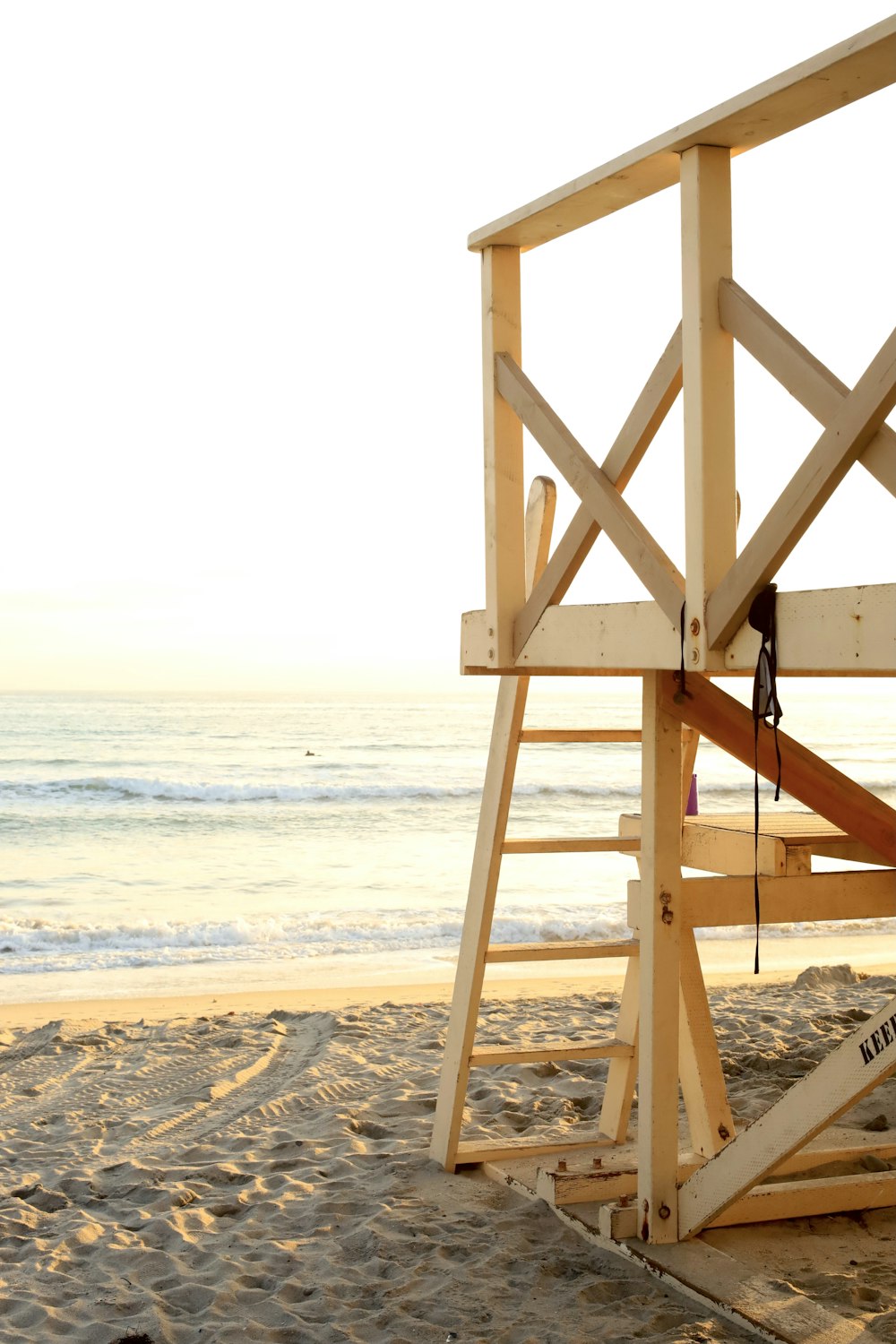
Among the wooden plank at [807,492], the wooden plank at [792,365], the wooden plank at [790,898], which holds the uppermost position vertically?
the wooden plank at [792,365]

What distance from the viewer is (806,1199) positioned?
408cm

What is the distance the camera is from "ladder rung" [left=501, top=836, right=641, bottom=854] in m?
4.61

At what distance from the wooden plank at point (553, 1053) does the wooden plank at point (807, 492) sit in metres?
2.42

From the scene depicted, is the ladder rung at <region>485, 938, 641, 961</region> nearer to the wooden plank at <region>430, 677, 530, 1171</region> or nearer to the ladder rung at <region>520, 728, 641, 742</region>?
the wooden plank at <region>430, 677, 530, 1171</region>

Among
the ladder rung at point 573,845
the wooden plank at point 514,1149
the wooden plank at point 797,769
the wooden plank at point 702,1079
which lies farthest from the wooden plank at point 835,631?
the wooden plank at point 514,1149

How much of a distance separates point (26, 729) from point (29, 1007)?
1334 inches

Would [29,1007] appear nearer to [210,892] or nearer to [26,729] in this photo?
[210,892]

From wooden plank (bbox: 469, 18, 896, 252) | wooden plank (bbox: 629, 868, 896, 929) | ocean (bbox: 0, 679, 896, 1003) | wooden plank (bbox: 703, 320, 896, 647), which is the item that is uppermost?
wooden plank (bbox: 469, 18, 896, 252)

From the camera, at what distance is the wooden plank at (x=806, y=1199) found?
13.2 feet

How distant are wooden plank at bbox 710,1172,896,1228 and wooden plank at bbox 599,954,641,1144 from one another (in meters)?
0.90

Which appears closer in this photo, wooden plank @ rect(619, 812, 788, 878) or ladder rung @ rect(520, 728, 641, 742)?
wooden plank @ rect(619, 812, 788, 878)

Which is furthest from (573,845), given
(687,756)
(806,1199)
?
(806,1199)

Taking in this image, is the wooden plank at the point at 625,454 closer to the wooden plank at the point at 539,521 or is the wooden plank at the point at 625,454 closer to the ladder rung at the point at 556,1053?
the wooden plank at the point at 539,521

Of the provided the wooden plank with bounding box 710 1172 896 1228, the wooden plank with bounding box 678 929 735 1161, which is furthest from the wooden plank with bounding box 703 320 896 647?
the wooden plank with bounding box 710 1172 896 1228
